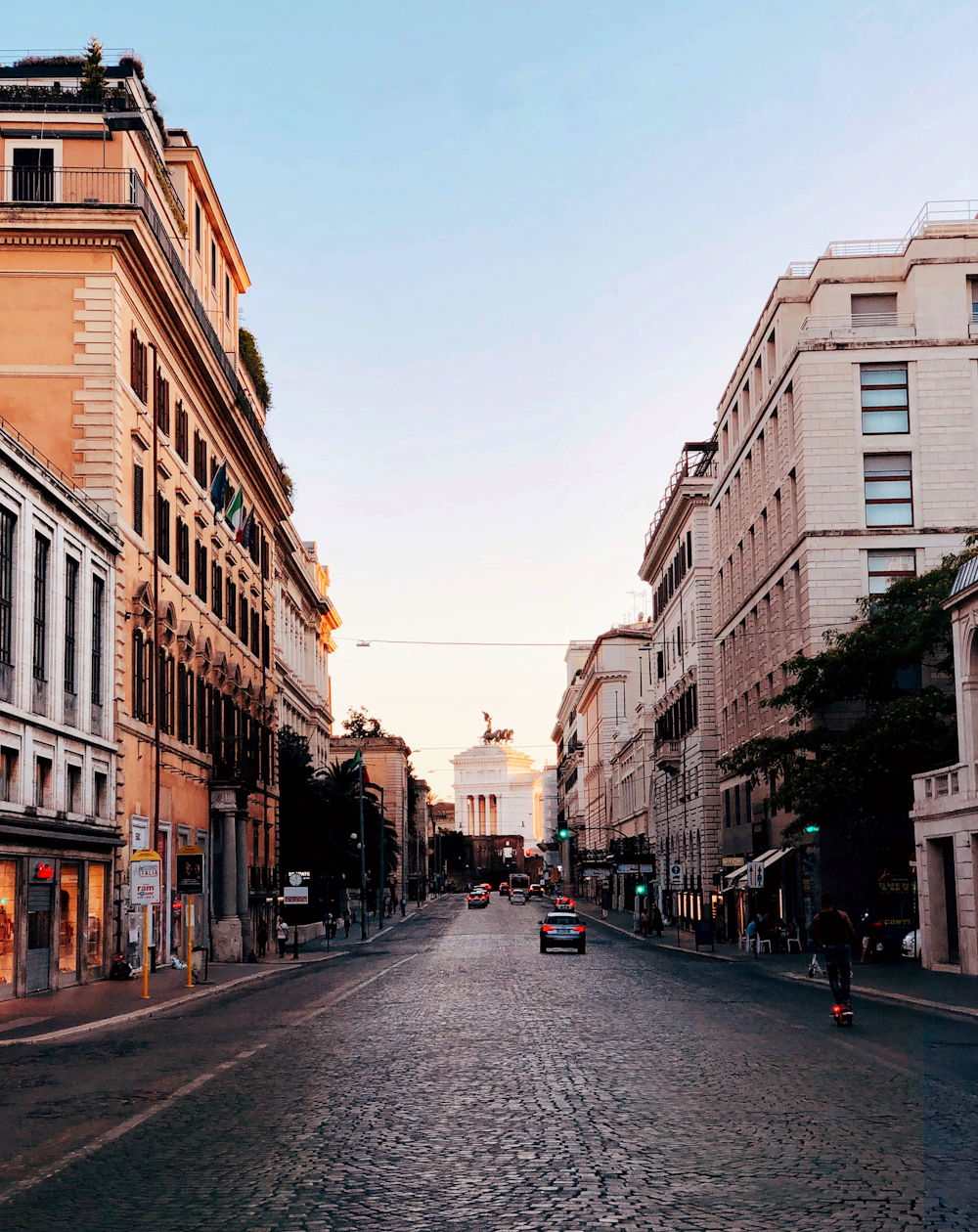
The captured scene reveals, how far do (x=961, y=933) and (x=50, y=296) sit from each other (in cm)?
2566

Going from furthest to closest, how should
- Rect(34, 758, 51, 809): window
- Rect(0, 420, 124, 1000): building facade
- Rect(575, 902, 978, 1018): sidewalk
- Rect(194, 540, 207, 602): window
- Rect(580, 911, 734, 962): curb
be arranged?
Rect(194, 540, 207, 602): window, Rect(580, 911, 734, 962): curb, Rect(34, 758, 51, 809): window, Rect(0, 420, 124, 1000): building facade, Rect(575, 902, 978, 1018): sidewalk

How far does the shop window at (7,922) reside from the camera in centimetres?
2889

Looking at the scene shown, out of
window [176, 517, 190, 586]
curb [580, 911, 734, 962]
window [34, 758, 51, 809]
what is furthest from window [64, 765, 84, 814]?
curb [580, 911, 734, 962]

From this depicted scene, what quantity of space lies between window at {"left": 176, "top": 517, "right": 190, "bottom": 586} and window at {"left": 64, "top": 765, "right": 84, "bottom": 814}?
1155 centimetres

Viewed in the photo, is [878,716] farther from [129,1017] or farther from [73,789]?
[129,1017]

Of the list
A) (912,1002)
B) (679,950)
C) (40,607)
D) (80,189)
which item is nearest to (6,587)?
(40,607)

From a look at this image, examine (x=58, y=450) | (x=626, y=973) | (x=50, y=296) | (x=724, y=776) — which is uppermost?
(x=50, y=296)

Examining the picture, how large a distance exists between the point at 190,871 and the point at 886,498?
26.4m

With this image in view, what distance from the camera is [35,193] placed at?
3975 centimetres

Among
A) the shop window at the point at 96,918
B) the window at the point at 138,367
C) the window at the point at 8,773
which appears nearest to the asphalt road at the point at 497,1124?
the window at the point at 8,773

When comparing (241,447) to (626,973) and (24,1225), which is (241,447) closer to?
(626,973)

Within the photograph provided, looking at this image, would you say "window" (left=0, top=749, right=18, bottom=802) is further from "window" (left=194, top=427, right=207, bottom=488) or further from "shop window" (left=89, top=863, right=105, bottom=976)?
"window" (left=194, top=427, right=207, bottom=488)

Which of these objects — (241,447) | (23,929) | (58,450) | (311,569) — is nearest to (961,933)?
(23,929)

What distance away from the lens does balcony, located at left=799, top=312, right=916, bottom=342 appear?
5003 cm
